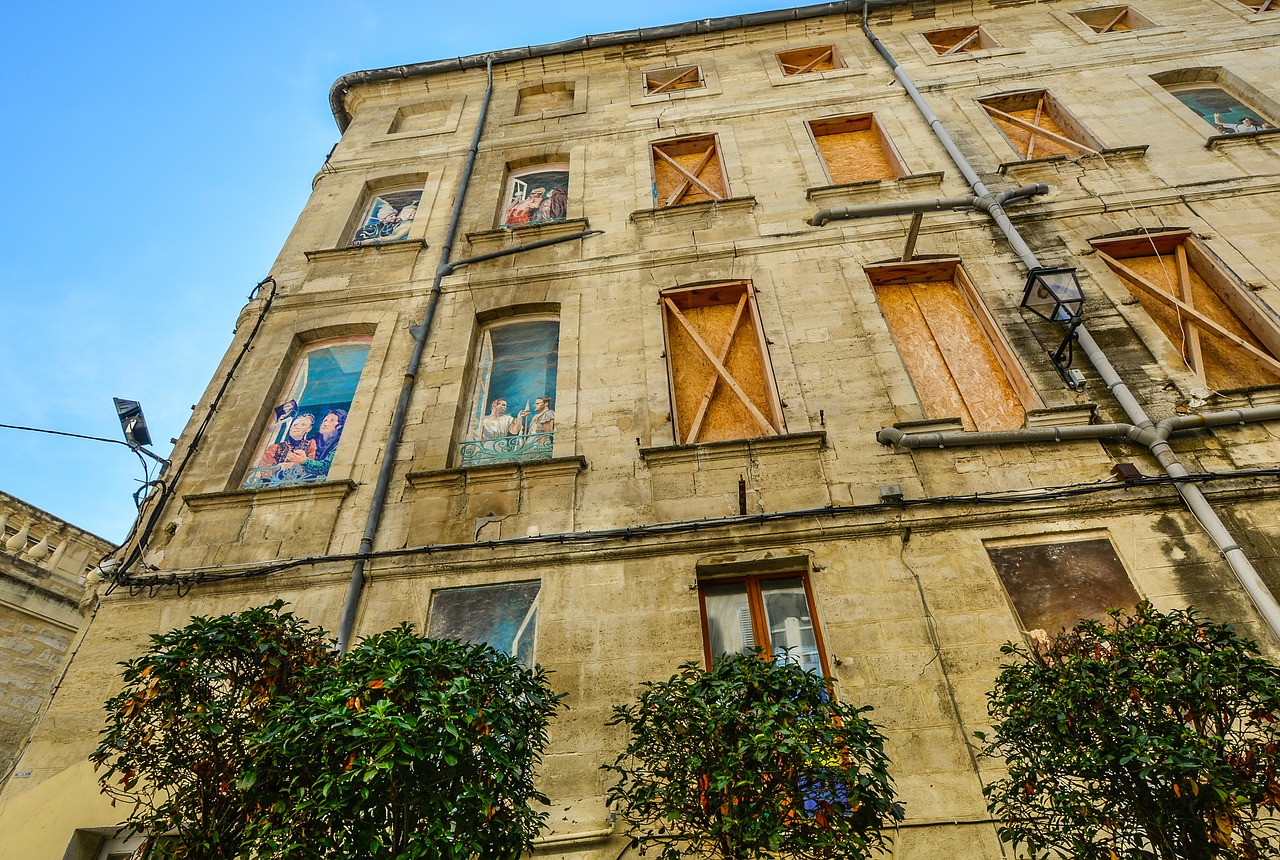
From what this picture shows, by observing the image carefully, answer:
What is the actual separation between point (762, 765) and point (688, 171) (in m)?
9.76

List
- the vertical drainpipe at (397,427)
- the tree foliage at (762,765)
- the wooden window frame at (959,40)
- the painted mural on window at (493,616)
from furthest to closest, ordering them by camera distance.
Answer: the wooden window frame at (959,40) < the vertical drainpipe at (397,427) < the painted mural on window at (493,616) < the tree foliage at (762,765)

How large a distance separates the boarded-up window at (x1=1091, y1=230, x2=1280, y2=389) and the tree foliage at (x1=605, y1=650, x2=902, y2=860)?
21.2 feet

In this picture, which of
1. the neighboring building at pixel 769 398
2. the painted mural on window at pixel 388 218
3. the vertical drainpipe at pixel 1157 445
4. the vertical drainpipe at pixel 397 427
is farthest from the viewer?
the painted mural on window at pixel 388 218

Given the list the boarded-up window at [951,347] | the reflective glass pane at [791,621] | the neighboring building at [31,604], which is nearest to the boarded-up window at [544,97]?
the boarded-up window at [951,347]

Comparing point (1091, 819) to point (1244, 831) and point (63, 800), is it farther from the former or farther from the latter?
point (63, 800)

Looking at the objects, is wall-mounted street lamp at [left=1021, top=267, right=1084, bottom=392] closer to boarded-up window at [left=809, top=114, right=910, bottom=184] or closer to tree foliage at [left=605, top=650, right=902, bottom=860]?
boarded-up window at [left=809, top=114, right=910, bottom=184]

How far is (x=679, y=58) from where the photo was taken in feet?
46.6

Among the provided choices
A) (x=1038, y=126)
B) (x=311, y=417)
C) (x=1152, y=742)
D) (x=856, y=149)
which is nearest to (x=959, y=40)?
(x=1038, y=126)

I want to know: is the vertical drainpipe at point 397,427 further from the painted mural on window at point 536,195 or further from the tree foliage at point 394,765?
the tree foliage at point 394,765

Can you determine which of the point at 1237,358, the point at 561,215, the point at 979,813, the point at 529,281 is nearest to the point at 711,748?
the point at 979,813

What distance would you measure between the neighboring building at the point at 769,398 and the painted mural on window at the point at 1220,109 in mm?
65

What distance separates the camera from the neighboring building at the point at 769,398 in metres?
6.16

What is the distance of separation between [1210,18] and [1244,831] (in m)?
15.1

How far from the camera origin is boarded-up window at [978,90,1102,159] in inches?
423
